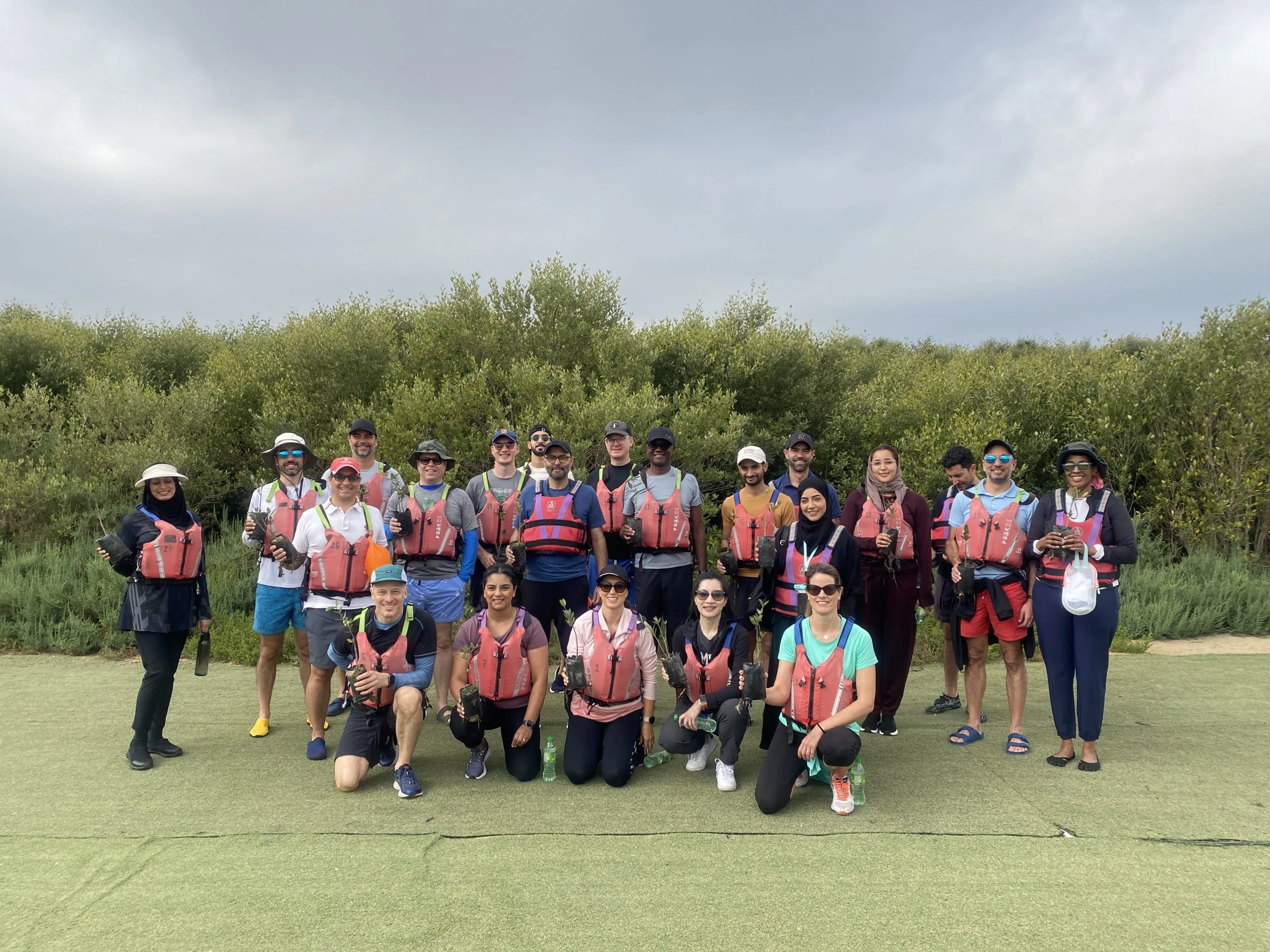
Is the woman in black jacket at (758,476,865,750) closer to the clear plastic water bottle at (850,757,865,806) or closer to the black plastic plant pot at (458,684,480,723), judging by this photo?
the clear plastic water bottle at (850,757,865,806)

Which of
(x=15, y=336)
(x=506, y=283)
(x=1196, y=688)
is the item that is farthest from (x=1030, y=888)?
(x=15, y=336)

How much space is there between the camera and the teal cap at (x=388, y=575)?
474 cm

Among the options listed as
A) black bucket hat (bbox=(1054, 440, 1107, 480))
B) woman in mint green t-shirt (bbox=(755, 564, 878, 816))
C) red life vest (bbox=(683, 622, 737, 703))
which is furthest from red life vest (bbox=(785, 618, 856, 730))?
black bucket hat (bbox=(1054, 440, 1107, 480))

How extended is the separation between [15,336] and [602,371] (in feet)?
44.7

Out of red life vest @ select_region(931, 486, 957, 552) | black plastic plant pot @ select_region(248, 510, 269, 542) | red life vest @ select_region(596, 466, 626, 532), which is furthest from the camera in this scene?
red life vest @ select_region(931, 486, 957, 552)

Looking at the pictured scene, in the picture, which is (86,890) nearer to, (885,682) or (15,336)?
(885,682)

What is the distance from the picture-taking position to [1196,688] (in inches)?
269

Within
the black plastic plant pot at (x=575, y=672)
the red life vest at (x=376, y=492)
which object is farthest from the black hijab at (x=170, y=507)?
the black plastic plant pot at (x=575, y=672)

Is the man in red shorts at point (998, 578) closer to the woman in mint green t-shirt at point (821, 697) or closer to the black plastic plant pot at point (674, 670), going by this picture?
the woman in mint green t-shirt at point (821, 697)

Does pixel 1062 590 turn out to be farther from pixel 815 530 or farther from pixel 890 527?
pixel 815 530

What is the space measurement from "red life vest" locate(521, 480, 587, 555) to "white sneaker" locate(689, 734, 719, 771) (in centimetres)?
171

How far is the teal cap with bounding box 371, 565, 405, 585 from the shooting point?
15.5 feet

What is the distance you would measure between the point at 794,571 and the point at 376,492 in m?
3.23

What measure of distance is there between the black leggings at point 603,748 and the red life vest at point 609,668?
14 cm
